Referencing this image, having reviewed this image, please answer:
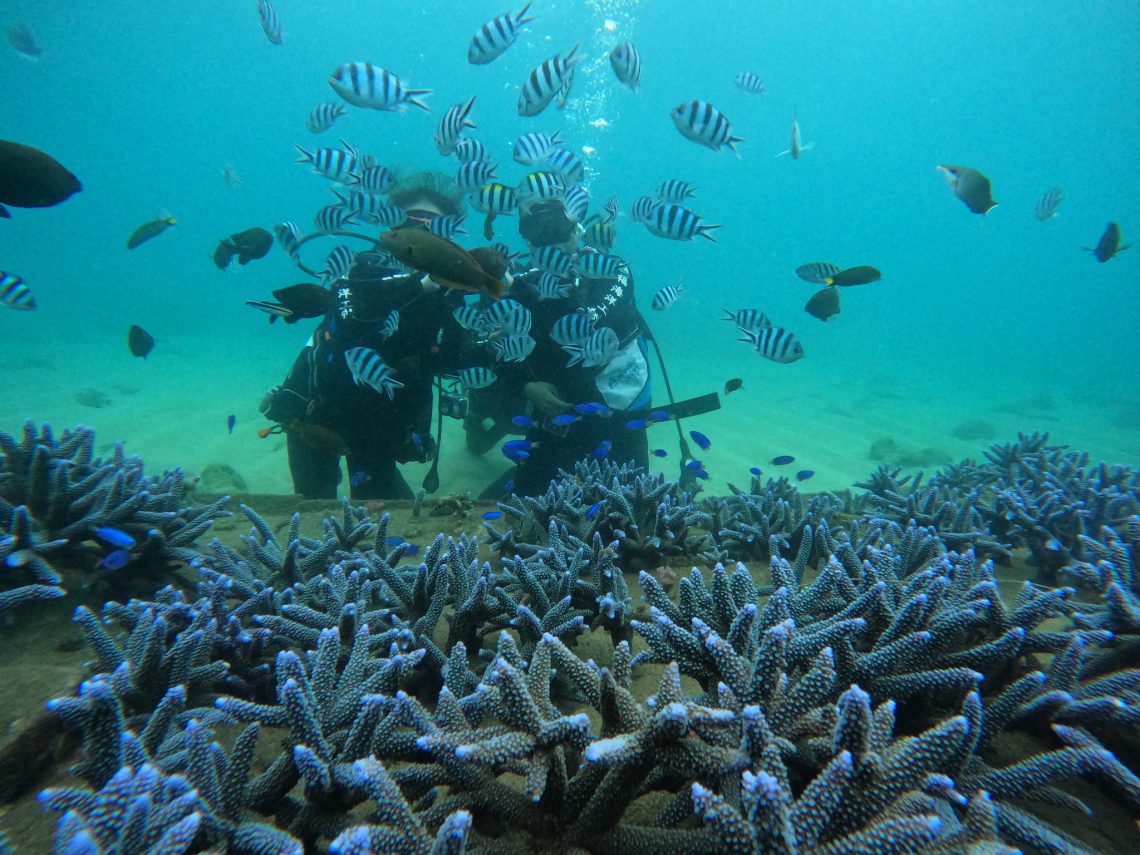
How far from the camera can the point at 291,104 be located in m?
84.7

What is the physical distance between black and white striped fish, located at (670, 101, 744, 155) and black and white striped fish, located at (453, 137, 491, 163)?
2.24 m

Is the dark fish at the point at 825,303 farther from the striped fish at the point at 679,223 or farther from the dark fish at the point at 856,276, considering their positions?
the striped fish at the point at 679,223

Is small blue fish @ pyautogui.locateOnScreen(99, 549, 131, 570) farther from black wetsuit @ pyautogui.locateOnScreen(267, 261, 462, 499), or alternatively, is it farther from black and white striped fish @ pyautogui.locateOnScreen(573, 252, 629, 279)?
black and white striped fish @ pyautogui.locateOnScreen(573, 252, 629, 279)

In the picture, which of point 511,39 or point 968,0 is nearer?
point 511,39

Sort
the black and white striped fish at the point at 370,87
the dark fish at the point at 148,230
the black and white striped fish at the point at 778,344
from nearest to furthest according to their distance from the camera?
1. the black and white striped fish at the point at 778,344
2. the black and white striped fish at the point at 370,87
3. the dark fish at the point at 148,230

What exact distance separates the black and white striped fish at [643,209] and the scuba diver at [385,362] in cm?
222

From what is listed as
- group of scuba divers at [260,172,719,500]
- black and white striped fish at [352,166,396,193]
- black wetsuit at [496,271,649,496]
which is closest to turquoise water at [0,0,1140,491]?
black and white striped fish at [352,166,396,193]

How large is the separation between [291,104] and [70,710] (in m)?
111

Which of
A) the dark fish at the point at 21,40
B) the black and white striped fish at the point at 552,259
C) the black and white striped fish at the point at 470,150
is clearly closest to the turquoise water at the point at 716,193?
the black and white striped fish at the point at 470,150

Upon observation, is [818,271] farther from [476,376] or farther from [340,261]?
[340,261]

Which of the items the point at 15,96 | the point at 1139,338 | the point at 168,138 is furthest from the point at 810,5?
the point at 168,138

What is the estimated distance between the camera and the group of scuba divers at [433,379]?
5320mm

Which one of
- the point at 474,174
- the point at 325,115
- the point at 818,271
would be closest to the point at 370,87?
the point at 474,174

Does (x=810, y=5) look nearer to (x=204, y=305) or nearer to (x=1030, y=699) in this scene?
(x=204, y=305)
